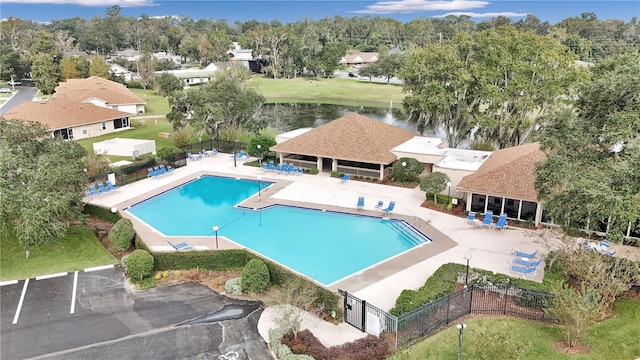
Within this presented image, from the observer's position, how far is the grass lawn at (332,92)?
78.6 m

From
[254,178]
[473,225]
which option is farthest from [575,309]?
[254,178]

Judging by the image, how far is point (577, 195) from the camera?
14695 millimetres

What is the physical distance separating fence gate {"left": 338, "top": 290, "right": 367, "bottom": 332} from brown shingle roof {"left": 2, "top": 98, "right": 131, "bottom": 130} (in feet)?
118

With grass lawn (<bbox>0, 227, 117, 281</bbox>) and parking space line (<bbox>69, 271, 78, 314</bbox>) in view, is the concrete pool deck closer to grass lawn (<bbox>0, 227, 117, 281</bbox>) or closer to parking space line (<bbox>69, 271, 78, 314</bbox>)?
grass lawn (<bbox>0, 227, 117, 281</bbox>)

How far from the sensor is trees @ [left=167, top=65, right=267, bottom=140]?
38.0m

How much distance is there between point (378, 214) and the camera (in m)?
25.5

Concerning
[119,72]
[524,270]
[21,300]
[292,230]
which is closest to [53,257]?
[21,300]

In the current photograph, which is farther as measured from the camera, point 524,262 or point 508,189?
point 508,189

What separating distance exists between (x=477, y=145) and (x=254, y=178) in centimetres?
1768

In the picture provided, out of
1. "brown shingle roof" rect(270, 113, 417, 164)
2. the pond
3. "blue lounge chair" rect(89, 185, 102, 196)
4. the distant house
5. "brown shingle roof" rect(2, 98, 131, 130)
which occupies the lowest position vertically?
"blue lounge chair" rect(89, 185, 102, 196)

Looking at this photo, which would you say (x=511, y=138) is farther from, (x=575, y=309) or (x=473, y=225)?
(x=575, y=309)

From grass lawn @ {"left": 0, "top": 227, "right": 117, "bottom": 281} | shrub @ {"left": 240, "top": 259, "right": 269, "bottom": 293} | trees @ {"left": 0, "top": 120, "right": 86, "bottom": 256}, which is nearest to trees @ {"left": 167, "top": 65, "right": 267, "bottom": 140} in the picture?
trees @ {"left": 0, "top": 120, "right": 86, "bottom": 256}

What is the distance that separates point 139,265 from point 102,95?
42689 millimetres

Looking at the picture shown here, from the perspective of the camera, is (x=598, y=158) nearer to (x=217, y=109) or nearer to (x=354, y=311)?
(x=354, y=311)
